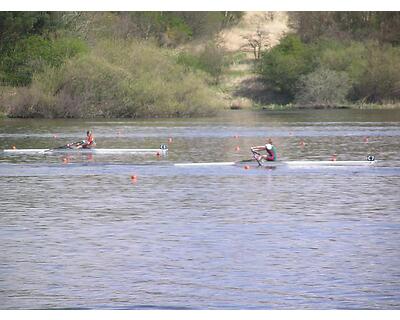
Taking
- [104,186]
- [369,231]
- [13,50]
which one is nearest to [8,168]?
[104,186]

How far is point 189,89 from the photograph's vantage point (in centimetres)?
7438

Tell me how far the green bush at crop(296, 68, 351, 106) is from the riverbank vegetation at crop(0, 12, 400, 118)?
0.10 meters

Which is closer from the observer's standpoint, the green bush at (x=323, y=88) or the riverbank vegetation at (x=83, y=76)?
the riverbank vegetation at (x=83, y=76)

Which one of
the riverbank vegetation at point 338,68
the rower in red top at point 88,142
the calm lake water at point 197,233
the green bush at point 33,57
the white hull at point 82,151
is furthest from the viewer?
the riverbank vegetation at point 338,68

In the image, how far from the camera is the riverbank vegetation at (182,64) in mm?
73188

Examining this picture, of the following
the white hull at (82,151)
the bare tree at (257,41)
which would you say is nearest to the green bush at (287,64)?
the bare tree at (257,41)

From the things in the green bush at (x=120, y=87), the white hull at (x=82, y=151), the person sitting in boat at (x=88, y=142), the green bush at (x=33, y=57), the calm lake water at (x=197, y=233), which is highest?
the green bush at (x=33, y=57)

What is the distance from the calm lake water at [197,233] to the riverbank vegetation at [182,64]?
30.1 m

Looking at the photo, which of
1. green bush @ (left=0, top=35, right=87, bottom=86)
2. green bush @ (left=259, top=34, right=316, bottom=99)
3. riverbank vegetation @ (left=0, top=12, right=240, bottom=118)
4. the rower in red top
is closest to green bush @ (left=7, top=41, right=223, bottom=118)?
riverbank vegetation @ (left=0, top=12, right=240, bottom=118)

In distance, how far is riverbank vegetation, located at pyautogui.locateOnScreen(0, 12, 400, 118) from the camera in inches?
2881

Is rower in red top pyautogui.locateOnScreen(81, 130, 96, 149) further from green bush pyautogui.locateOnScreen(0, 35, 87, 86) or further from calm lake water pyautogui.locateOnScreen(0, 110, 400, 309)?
green bush pyautogui.locateOnScreen(0, 35, 87, 86)

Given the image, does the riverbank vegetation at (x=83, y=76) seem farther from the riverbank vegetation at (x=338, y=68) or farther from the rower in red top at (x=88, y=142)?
the rower in red top at (x=88, y=142)

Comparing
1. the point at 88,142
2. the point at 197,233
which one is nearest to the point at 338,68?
the point at 88,142
